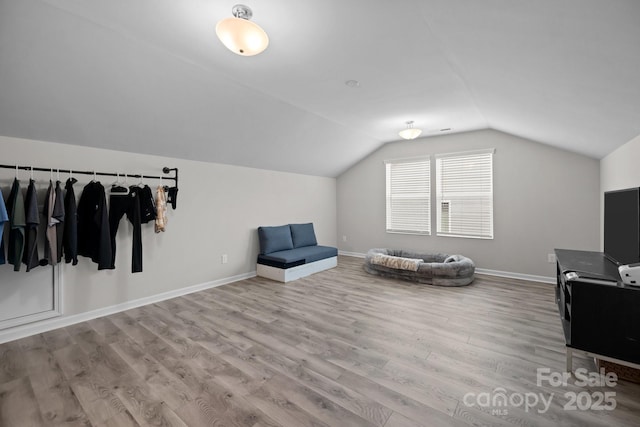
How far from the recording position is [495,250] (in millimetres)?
4828

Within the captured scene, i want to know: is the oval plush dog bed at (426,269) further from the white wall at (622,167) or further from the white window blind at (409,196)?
the white wall at (622,167)

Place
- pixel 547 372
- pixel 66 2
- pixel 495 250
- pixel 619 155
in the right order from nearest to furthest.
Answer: pixel 66 2
pixel 547 372
pixel 619 155
pixel 495 250

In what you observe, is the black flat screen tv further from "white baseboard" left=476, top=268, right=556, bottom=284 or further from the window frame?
the window frame

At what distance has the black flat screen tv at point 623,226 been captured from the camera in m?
2.18

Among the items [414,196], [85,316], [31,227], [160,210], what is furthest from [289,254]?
[31,227]

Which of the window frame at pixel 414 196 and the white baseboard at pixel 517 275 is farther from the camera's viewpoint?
the window frame at pixel 414 196

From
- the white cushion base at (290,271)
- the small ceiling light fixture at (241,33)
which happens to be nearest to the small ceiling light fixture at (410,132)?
the white cushion base at (290,271)

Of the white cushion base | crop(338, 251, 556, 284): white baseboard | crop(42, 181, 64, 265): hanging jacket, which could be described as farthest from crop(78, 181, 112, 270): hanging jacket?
crop(338, 251, 556, 284): white baseboard

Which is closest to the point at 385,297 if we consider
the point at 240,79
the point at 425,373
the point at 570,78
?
the point at 425,373

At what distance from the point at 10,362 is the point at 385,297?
3.81 meters

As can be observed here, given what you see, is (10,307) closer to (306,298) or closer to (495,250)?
(306,298)

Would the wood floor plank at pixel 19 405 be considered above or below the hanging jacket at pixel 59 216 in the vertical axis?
below

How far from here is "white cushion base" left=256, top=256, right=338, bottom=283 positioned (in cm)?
451

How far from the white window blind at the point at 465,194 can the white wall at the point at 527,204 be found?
0.11 m
